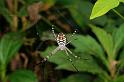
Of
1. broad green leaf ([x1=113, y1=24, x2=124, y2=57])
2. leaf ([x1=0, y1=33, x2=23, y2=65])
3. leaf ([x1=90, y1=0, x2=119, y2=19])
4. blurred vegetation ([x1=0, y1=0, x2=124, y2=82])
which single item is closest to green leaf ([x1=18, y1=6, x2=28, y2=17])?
blurred vegetation ([x1=0, y1=0, x2=124, y2=82])

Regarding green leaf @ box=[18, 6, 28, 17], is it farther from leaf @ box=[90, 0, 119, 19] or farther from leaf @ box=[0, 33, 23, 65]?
leaf @ box=[90, 0, 119, 19]


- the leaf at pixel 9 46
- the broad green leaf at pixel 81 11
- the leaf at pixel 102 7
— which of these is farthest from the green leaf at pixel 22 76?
the leaf at pixel 102 7

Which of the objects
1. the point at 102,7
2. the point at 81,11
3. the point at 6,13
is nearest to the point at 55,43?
the point at 81,11

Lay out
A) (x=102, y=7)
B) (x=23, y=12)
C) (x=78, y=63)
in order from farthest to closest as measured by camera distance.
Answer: (x=23, y=12) → (x=78, y=63) → (x=102, y=7)

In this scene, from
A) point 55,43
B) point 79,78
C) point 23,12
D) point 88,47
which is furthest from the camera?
point 55,43

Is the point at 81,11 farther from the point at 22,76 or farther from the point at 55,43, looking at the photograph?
the point at 22,76

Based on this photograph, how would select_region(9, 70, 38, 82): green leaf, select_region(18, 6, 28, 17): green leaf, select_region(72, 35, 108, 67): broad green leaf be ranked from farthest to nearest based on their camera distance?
select_region(18, 6, 28, 17): green leaf < select_region(9, 70, 38, 82): green leaf < select_region(72, 35, 108, 67): broad green leaf
